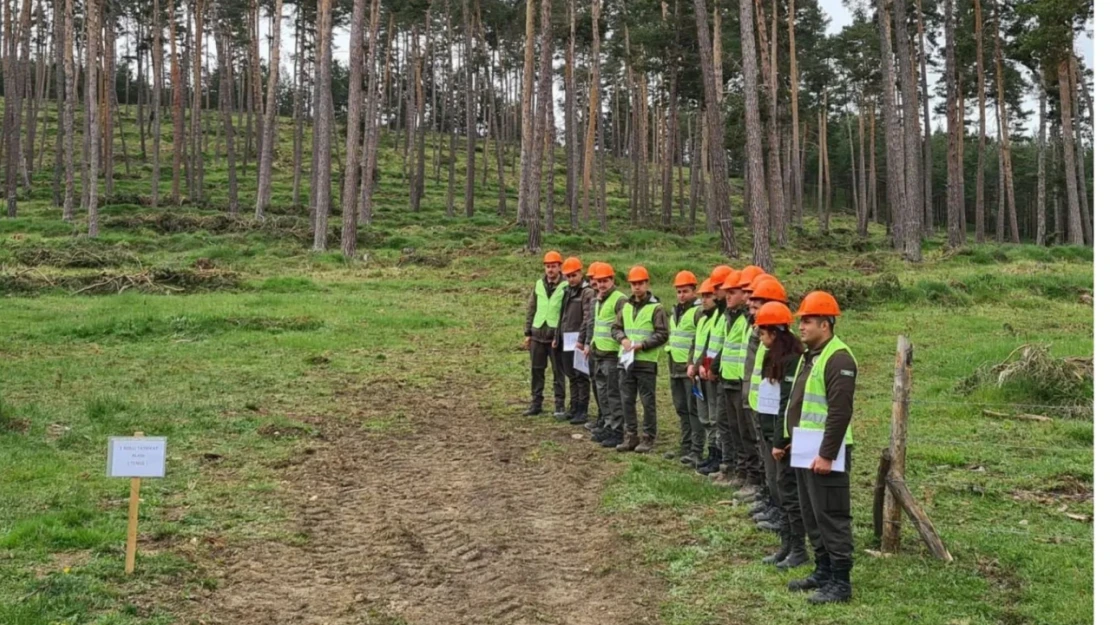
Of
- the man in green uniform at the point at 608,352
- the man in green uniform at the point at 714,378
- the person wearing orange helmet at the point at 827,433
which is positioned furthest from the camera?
the man in green uniform at the point at 608,352

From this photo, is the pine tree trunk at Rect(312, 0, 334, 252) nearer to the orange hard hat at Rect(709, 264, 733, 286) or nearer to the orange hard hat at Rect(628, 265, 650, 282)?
the orange hard hat at Rect(628, 265, 650, 282)

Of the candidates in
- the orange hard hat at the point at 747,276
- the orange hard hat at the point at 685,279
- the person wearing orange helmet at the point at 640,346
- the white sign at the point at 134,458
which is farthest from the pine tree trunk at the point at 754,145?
the white sign at the point at 134,458

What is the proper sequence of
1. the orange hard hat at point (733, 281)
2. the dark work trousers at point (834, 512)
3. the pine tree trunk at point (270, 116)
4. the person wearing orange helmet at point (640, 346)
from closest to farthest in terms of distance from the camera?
the dark work trousers at point (834, 512) < the orange hard hat at point (733, 281) < the person wearing orange helmet at point (640, 346) < the pine tree trunk at point (270, 116)

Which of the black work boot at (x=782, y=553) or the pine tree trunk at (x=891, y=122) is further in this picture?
the pine tree trunk at (x=891, y=122)

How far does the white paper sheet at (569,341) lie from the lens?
10719mm

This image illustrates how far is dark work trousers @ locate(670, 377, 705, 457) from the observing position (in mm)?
9094

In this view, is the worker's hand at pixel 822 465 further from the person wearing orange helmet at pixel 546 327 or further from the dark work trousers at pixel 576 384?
the person wearing orange helmet at pixel 546 327

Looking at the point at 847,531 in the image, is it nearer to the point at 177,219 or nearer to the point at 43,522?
the point at 43,522

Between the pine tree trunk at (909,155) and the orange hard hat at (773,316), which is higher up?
the pine tree trunk at (909,155)

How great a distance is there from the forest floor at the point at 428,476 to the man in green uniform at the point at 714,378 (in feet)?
1.05

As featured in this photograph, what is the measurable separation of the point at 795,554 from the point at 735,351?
2300mm

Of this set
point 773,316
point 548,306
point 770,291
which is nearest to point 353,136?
point 548,306

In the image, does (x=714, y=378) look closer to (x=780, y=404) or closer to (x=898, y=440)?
(x=780, y=404)

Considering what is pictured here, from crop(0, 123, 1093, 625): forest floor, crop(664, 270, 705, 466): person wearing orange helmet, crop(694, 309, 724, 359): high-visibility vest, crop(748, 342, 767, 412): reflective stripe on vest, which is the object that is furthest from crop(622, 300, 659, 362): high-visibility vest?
crop(748, 342, 767, 412): reflective stripe on vest
